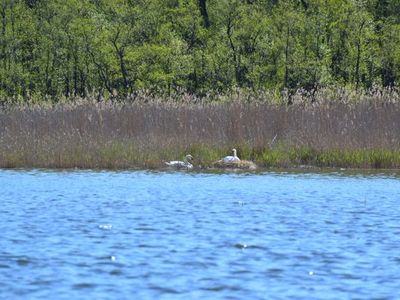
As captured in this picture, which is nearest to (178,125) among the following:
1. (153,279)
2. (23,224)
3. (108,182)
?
(108,182)

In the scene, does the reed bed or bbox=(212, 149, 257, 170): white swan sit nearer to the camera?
bbox=(212, 149, 257, 170): white swan

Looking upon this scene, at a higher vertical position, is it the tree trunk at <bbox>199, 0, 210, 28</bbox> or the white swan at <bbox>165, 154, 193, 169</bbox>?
the tree trunk at <bbox>199, 0, 210, 28</bbox>

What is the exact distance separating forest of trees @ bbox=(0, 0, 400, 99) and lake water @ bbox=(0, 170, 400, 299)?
24.5 m

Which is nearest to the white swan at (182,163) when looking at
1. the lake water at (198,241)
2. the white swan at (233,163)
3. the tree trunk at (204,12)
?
the white swan at (233,163)

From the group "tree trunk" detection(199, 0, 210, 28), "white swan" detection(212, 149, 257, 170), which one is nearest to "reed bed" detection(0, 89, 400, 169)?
"white swan" detection(212, 149, 257, 170)

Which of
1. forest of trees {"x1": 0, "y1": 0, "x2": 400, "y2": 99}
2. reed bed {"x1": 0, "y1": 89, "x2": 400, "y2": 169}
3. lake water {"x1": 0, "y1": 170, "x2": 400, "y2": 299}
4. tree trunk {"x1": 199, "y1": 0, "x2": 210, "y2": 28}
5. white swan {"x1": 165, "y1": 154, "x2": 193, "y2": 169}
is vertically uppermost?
tree trunk {"x1": 199, "y1": 0, "x2": 210, "y2": 28}

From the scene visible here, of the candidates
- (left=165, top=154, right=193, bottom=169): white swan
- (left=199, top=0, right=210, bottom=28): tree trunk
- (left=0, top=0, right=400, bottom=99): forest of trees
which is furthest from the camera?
(left=199, top=0, right=210, bottom=28): tree trunk

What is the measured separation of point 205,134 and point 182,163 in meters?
1.96

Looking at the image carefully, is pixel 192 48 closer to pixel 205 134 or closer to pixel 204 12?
pixel 204 12

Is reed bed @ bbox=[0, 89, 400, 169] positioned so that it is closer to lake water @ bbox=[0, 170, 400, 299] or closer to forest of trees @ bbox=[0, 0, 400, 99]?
lake water @ bbox=[0, 170, 400, 299]

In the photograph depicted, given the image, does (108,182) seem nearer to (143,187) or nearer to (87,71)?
(143,187)

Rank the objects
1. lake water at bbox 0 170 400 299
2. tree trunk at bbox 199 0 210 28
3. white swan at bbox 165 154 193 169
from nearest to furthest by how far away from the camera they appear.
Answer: lake water at bbox 0 170 400 299, white swan at bbox 165 154 193 169, tree trunk at bbox 199 0 210 28

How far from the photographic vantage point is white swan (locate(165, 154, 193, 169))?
2866cm

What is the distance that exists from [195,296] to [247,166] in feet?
60.4
